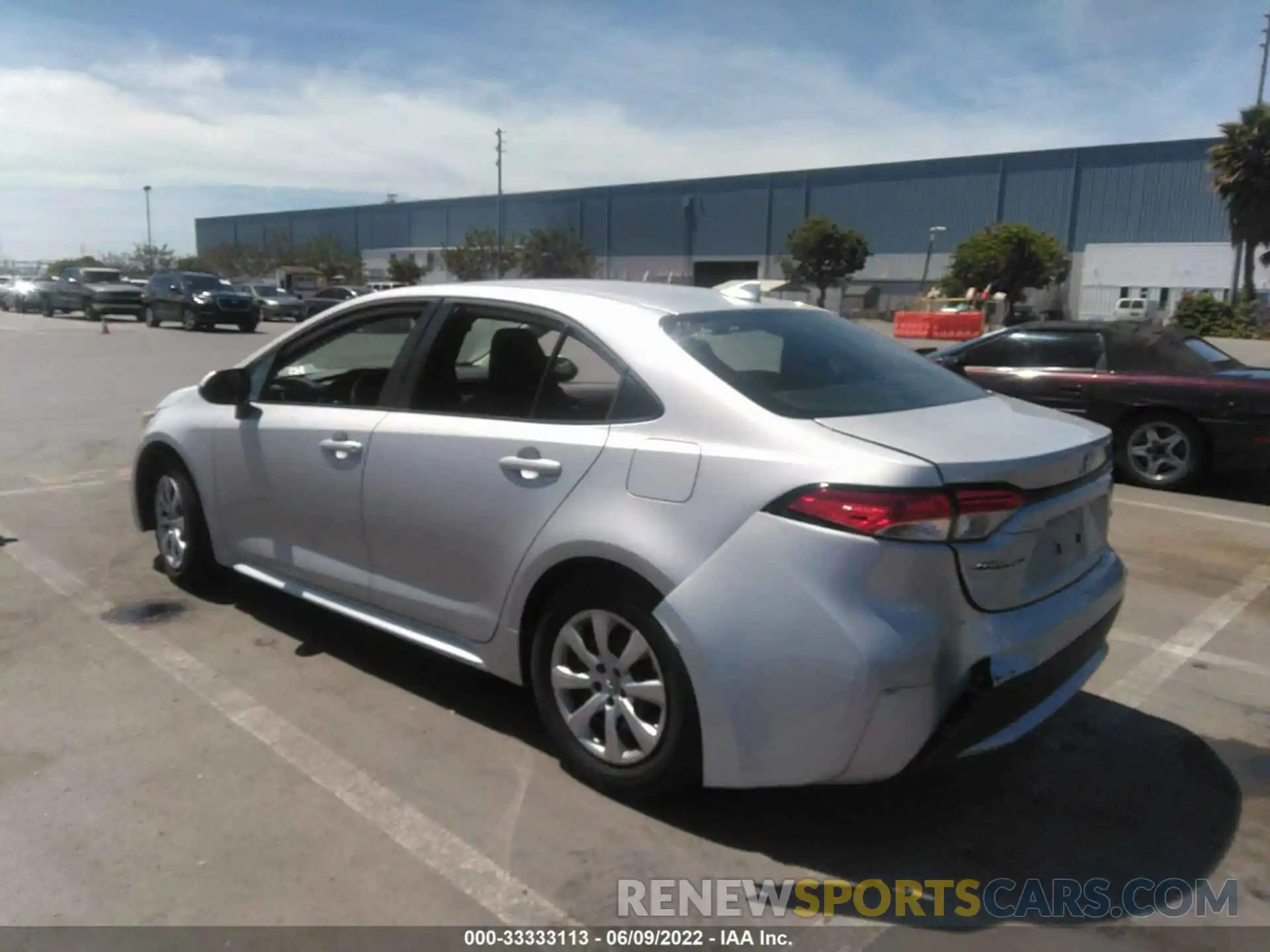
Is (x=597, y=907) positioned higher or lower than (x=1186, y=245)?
lower

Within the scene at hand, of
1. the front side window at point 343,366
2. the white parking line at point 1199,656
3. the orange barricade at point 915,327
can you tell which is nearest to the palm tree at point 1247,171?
the orange barricade at point 915,327

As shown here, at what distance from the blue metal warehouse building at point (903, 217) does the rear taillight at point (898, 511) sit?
60729 millimetres

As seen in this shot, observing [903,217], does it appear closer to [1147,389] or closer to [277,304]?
[277,304]

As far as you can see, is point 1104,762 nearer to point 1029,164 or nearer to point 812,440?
point 812,440

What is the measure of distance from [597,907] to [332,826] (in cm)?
90

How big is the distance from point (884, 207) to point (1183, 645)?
224ft

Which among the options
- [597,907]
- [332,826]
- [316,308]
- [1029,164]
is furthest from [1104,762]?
[1029,164]

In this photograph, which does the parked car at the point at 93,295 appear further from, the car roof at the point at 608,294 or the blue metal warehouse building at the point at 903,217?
the blue metal warehouse building at the point at 903,217

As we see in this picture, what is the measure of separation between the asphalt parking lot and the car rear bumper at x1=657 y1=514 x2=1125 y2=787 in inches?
16.2

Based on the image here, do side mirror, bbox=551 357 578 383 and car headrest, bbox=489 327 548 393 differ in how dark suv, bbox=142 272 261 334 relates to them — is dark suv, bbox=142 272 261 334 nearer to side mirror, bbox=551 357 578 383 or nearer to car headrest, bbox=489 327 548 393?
car headrest, bbox=489 327 548 393

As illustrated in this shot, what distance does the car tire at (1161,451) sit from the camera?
8.41m

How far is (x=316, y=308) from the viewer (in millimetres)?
38625

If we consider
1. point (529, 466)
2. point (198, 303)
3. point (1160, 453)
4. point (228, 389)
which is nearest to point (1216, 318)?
point (198, 303)

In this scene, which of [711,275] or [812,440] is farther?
[711,275]
